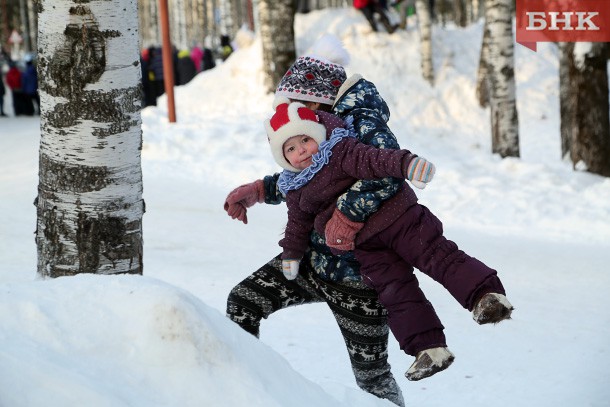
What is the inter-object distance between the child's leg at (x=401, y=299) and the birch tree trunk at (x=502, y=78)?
27.9ft

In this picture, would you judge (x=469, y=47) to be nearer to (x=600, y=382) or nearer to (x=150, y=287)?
(x=600, y=382)

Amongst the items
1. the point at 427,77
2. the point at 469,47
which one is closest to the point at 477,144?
the point at 427,77

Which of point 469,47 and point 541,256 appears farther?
point 469,47

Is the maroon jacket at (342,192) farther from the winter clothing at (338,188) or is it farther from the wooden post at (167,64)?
the wooden post at (167,64)

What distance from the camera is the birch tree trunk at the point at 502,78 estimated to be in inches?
438

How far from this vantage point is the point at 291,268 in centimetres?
335

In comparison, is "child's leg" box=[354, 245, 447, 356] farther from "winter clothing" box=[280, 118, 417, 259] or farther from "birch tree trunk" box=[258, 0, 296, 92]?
"birch tree trunk" box=[258, 0, 296, 92]

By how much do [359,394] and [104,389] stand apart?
50.2 inches

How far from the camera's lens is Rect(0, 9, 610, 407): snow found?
2197 millimetres

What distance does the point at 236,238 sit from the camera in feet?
24.3

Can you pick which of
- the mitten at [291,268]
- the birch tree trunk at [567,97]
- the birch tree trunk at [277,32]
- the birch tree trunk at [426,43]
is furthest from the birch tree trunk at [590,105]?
the mitten at [291,268]

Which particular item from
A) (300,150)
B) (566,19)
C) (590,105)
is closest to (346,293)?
(300,150)

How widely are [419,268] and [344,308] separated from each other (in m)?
0.41

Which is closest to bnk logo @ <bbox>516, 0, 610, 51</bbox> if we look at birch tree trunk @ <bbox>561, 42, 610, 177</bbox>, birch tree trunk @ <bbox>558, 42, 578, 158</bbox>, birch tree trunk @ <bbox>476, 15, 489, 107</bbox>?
birch tree trunk @ <bbox>561, 42, 610, 177</bbox>
